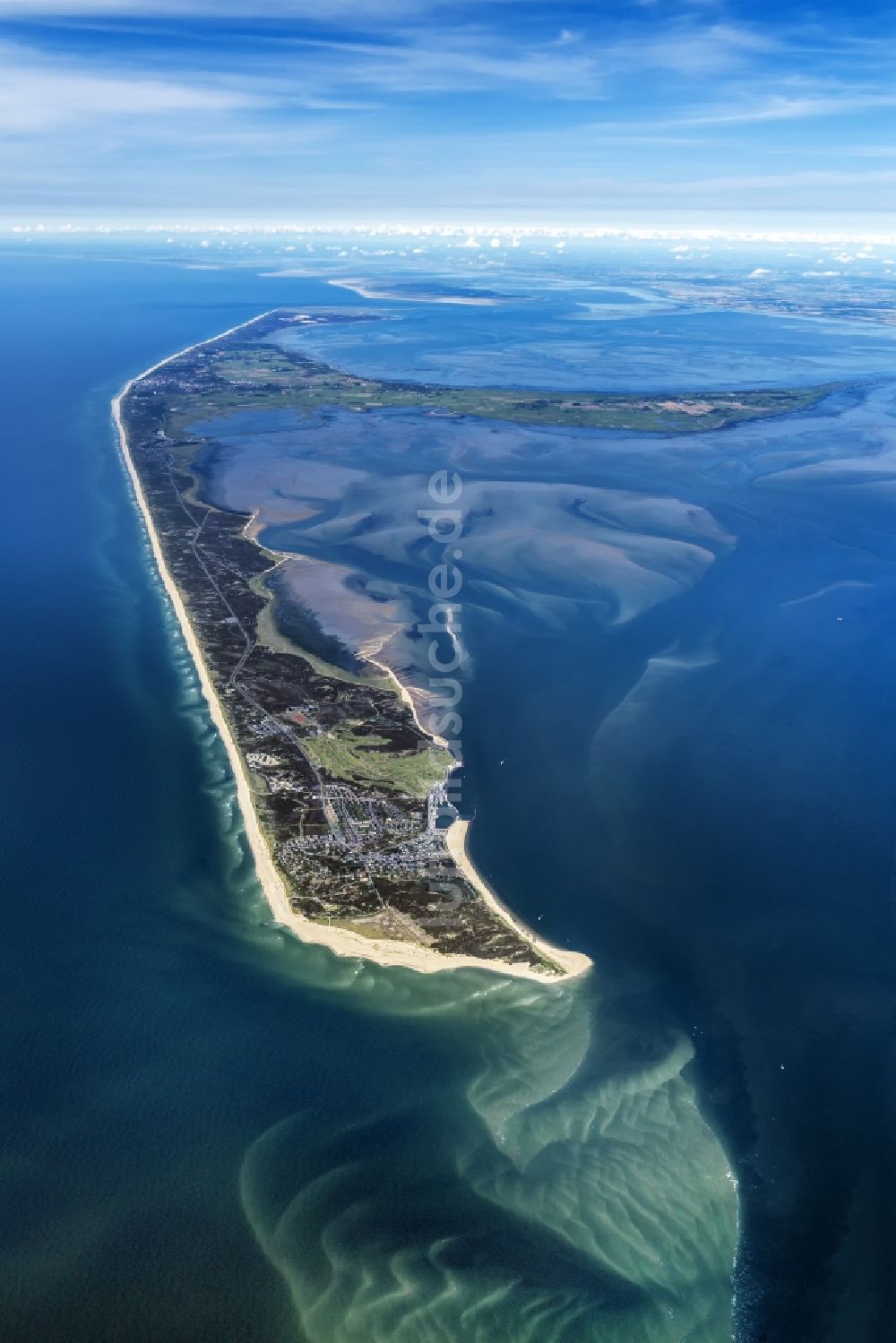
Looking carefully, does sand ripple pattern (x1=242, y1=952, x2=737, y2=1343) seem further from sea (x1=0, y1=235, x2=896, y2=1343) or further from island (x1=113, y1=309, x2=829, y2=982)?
island (x1=113, y1=309, x2=829, y2=982)

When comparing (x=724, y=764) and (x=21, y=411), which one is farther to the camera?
→ (x=21, y=411)

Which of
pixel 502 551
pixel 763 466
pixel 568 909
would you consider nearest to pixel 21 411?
pixel 502 551

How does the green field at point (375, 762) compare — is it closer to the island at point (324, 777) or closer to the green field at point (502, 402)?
the island at point (324, 777)

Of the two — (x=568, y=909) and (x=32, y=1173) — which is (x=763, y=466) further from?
(x=32, y=1173)

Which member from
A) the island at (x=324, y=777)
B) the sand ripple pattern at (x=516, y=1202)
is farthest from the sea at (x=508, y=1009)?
the island at (x=324, y=777)

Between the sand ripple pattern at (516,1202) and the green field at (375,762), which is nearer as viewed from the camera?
the sand ripple pattern at (516,1202)

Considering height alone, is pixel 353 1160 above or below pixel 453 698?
below

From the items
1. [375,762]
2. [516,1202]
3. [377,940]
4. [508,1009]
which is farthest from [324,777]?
[516,1202]

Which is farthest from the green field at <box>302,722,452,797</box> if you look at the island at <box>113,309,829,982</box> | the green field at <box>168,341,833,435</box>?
the green field at <box>168,341,833,435</box>
